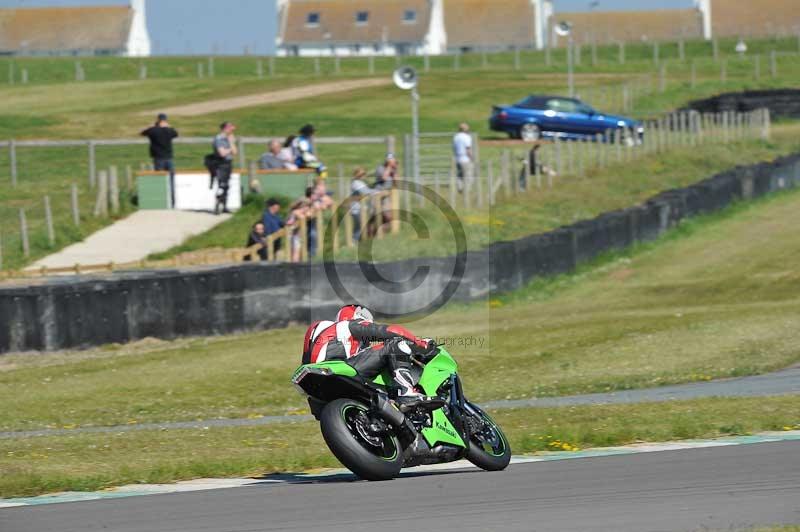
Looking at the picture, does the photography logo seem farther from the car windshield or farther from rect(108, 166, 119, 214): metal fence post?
the car windshield

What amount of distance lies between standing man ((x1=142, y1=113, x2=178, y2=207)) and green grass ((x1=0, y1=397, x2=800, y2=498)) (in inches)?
590

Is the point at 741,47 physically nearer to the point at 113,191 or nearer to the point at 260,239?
the point at 113,191

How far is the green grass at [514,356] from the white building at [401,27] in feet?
319

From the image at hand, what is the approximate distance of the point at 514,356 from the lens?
17359 mm

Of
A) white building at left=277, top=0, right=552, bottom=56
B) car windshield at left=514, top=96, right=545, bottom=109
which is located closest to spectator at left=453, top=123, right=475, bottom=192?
car windshield at left=514, top=96, right=545, bottom=109

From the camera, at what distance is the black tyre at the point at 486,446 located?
9.22 metres

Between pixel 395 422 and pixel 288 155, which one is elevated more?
pixel 288 155

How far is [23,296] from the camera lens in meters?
16.5

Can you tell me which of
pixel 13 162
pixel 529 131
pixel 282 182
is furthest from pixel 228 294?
pixel 529 131

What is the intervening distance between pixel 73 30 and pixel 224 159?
320ft

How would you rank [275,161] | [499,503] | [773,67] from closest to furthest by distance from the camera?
[499,503] < [275,161] < [773,67]

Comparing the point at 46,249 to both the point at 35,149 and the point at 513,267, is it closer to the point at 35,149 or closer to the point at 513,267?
the point at 513,267

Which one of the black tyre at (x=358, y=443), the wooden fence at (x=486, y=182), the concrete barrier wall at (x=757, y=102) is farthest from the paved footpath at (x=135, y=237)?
the concrete barrier wall at (x=757, y=102)

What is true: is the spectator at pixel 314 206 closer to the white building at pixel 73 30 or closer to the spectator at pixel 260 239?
the spectator at pixel 260 239
